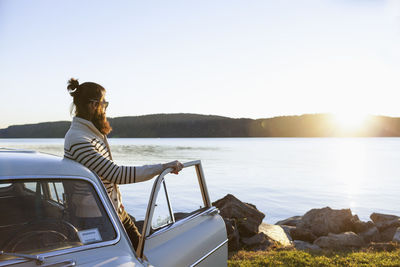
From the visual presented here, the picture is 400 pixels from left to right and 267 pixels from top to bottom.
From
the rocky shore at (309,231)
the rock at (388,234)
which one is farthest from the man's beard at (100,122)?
the rock at (388,234)

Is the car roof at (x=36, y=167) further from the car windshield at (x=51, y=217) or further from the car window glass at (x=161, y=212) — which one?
the car window glass at (x=161, y=212)

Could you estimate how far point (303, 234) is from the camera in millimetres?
12609

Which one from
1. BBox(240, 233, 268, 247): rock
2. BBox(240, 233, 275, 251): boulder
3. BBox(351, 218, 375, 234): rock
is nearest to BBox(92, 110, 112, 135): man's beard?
BBox(240, 233, 275, 251): boulder

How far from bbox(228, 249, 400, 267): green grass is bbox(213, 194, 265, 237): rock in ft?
6.38

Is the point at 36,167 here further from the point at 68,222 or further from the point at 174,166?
the point at 174,166

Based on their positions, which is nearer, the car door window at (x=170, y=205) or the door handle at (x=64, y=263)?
the door handle at (x=64, y=263)

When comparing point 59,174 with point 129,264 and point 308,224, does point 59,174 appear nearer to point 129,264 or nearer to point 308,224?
point 129,264

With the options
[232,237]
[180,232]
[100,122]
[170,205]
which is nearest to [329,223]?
[232,237]

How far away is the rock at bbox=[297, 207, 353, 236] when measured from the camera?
13.4m

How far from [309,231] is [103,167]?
10.8 meters

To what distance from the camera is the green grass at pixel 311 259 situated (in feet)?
25.2

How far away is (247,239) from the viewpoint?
10.4 m

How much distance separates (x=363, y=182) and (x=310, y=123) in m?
115

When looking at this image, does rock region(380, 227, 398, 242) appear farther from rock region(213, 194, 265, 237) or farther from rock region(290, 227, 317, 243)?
rock region(213, 194, 265, 237)
